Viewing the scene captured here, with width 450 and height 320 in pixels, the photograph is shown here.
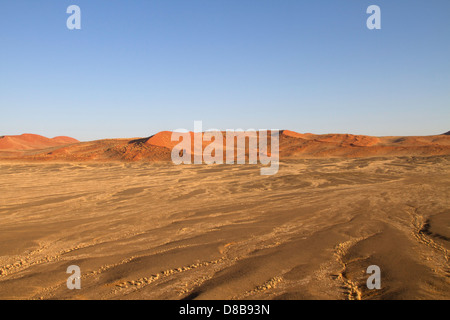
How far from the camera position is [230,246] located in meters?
5.30

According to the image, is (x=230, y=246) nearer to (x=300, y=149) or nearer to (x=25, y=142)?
(x=300, y=149)

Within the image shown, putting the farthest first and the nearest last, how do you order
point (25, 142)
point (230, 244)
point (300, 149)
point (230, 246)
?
point (25, 142)
point (300, 149)
point (230, 244)
point (230, 246)

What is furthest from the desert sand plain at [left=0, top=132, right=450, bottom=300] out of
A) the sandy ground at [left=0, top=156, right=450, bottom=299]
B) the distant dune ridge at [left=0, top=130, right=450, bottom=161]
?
the distant dune ridge at [left=0, top=130, right=450, bottom=161]

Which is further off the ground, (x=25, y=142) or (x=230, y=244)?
(x=25, y=142)

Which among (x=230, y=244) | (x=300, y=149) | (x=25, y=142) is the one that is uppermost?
(x=25, y=142)

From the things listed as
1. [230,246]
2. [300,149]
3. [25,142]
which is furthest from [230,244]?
[25,142]

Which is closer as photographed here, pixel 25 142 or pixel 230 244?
pixel 230 244

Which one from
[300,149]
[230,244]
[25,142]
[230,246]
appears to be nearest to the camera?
[230,246]

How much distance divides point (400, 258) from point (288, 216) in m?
3.07

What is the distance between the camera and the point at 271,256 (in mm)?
4750

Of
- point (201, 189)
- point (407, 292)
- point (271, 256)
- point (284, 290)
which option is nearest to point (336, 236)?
point (271, 256)

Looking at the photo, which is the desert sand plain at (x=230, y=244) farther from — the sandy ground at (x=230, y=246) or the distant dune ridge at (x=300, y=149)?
the distant dune ridge at (x=300, y=149)
